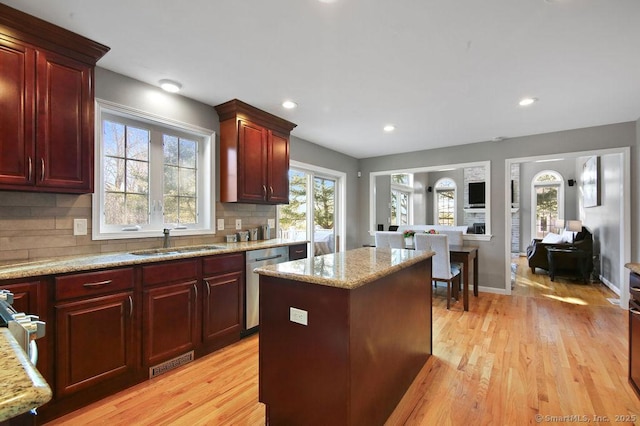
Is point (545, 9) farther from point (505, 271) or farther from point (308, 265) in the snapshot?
point (505, 271)

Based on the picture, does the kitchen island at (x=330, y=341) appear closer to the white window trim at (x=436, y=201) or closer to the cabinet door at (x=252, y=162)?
the cabinet door at (x=252, y=162)

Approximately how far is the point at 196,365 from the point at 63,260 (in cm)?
124

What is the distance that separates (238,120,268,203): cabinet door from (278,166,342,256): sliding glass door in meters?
0.78

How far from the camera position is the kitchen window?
2551 mm

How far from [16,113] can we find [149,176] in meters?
1.05

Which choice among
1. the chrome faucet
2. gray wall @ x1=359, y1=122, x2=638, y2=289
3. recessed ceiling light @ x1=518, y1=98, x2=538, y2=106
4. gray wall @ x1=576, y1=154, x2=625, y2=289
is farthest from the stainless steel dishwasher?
gray wall @ x1=576, y1=154, x2=625, y2=289

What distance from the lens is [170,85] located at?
274 cm

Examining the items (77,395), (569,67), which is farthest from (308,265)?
(569,67)

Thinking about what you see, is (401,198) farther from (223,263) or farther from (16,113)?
(16,113)

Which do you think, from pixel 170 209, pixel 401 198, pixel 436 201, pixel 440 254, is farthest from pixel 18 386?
pixel 436 201

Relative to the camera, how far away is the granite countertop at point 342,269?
4.85 ft

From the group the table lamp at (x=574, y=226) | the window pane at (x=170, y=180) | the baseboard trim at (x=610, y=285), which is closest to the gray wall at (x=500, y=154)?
the baseboard trim at (x=610, y=285)

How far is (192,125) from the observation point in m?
3.10

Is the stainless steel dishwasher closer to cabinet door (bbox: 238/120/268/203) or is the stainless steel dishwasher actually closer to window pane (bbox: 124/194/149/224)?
cabinet door (bbox: 238/120/268/203)
